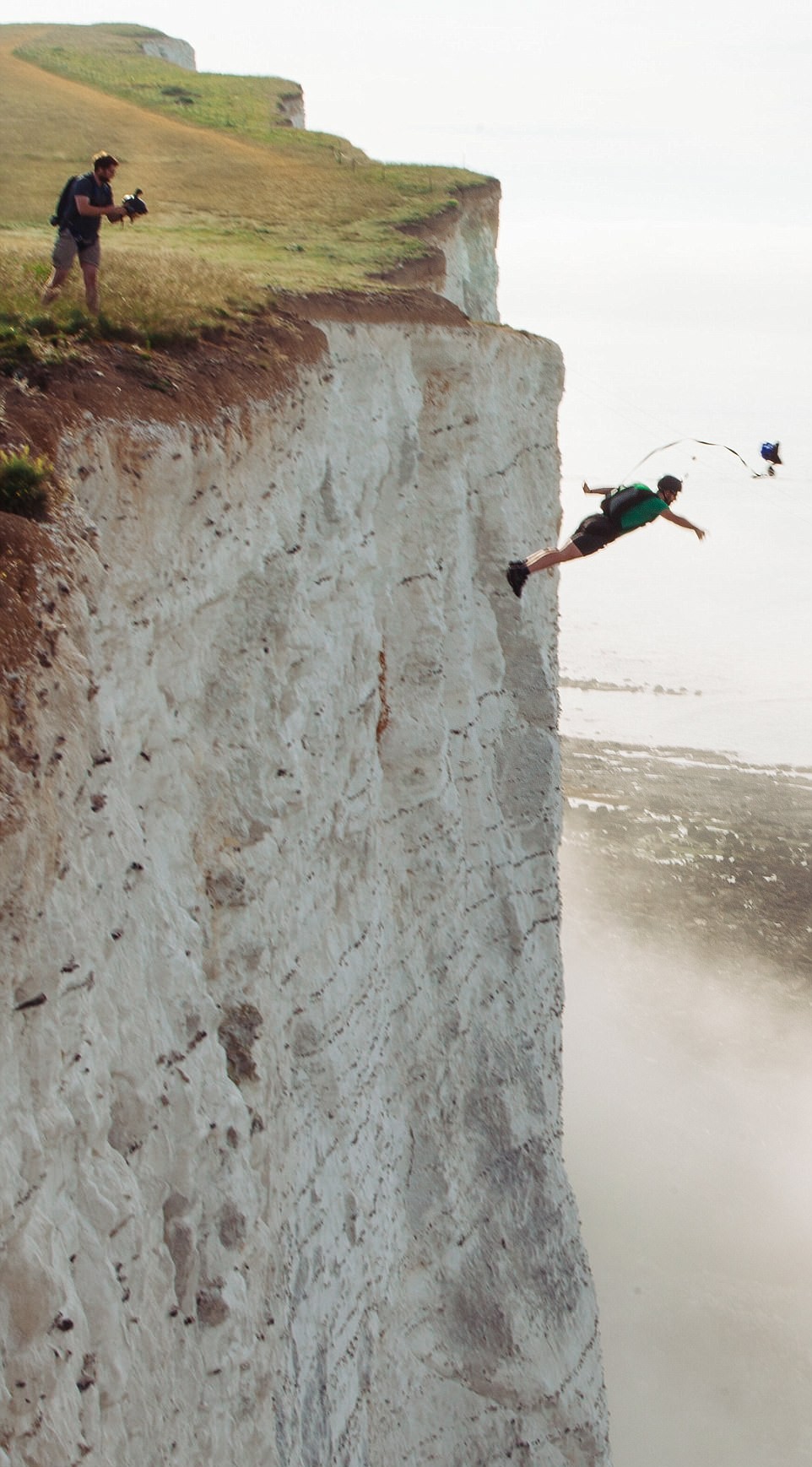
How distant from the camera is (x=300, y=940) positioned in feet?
36.4

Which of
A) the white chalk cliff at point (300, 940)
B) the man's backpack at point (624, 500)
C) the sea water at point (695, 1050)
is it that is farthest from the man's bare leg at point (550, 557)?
the sea water at point (695, 1050)

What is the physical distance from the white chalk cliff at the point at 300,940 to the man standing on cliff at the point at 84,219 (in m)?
2.23

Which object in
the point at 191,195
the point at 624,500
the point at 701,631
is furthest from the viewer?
the point at 701,631

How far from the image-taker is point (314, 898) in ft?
37.6

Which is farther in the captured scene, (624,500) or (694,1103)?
(694,1103)

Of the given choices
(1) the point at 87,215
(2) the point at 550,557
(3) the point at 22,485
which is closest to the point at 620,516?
(2) the point at 550,557

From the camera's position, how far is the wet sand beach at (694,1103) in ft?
64.3

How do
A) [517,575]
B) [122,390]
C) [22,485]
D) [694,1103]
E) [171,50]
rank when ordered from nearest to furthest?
[22,485] → [122,390] → [517,575] → [694,1103] → [171,50]

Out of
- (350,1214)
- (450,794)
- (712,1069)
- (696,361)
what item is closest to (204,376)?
(450,794)

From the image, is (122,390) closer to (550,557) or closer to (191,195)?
(550,557)

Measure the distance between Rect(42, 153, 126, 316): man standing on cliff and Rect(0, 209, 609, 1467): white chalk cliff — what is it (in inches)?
87.8

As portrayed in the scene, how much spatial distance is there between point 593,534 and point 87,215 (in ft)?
19.9

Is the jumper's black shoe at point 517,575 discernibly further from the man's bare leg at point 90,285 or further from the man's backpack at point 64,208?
the man's backpack at point 64,208

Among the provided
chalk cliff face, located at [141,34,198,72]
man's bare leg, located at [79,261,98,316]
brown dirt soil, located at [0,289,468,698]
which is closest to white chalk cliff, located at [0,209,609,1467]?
brown dirt soil, located at [0,289,468,698]
